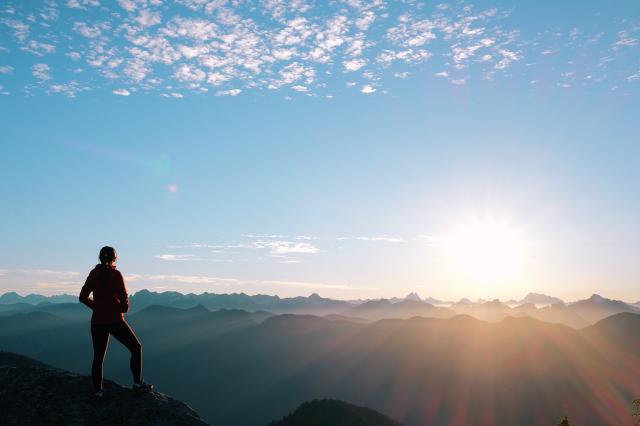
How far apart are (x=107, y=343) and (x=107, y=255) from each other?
2.25 m

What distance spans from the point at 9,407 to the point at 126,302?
166 inches

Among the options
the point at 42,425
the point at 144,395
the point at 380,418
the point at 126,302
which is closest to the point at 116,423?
the point at 144,395

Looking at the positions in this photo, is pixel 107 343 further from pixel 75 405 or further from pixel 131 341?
pixel 75 405

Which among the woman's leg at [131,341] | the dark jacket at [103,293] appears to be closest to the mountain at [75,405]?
the woman's leg at [131,341]

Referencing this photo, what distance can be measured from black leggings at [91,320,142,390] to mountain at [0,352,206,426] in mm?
541

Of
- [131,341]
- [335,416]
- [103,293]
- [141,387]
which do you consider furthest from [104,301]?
[335,416]

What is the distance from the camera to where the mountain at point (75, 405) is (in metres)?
12.2

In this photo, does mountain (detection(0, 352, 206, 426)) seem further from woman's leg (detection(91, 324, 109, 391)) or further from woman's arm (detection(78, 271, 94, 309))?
woman's arm (detection(78, 271, 94, 309))

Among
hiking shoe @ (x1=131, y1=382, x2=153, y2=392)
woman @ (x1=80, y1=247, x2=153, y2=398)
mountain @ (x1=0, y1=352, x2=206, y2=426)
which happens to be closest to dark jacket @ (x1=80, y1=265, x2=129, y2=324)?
woman @ (x1=80, y1=247, x2=153, y2=398)

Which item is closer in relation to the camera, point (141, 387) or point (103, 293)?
point (103, 293)

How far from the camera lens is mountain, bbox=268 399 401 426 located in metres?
131

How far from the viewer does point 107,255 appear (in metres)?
12.3

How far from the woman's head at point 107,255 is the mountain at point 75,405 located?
3.56 m

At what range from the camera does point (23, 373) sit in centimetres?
1423
